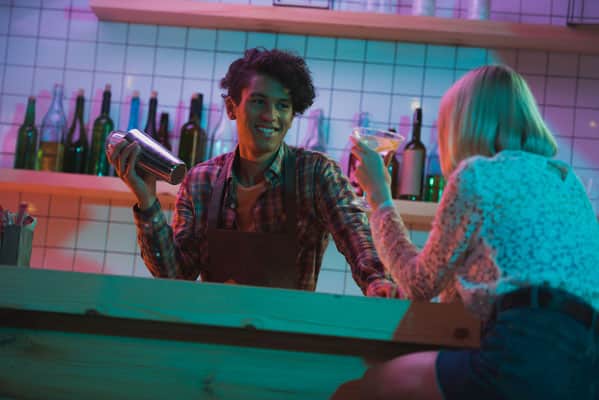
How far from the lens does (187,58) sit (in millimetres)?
2861

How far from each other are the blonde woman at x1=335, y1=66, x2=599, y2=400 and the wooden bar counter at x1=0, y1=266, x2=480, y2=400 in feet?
0.19

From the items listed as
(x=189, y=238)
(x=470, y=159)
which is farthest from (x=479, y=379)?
(x=189, y=238)

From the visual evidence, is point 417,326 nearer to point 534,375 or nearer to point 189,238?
point 534,375

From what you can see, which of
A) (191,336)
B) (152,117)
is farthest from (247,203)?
(152,117)

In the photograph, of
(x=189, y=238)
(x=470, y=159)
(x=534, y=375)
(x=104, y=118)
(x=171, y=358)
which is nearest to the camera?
(x=534, y=375)

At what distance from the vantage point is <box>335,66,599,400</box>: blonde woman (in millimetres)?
890

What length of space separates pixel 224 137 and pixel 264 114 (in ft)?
3.23

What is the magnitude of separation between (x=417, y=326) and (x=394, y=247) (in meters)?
0.13

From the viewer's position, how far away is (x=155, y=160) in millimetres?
1544

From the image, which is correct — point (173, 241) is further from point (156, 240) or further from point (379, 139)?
point (379, 139)

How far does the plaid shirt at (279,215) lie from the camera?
1745 mm

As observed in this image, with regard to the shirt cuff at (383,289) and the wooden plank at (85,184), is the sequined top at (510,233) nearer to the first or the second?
the shirt cuff at (383,289)

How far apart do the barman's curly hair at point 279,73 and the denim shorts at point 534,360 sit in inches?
42.0

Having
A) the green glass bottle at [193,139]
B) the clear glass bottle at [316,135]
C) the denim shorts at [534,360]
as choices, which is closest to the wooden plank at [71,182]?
the green glass bottle at [193,139]
